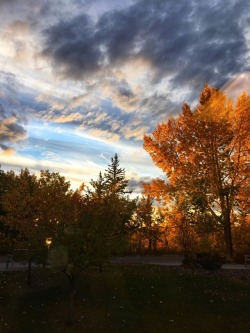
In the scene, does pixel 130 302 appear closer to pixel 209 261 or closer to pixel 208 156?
pixel 209 261

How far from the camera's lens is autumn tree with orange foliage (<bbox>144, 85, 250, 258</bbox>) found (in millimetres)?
30031

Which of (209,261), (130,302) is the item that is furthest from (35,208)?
(209,261)

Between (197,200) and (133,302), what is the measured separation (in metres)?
12.8

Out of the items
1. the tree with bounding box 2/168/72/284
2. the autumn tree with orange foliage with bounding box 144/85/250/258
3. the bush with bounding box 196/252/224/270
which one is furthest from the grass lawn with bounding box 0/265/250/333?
the autumn tree with orange foliage with bounding box 144/85/250/258

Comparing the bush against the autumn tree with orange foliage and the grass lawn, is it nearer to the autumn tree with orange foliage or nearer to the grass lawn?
the grass lawn

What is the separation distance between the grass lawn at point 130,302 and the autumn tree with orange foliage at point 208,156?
753 centimetres

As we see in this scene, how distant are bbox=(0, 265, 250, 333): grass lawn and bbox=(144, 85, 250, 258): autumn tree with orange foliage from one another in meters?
7.53

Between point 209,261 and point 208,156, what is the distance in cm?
928

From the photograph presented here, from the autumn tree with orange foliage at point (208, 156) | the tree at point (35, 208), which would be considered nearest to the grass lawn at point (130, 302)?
the tree at point (35, 208)

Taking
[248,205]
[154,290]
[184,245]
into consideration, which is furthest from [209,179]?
[154,290]

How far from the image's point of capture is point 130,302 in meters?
19.9

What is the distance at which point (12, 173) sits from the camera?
50.8 m

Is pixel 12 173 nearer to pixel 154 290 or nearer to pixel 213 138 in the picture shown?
pixel 213 138

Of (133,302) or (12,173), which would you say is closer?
(133,302)
